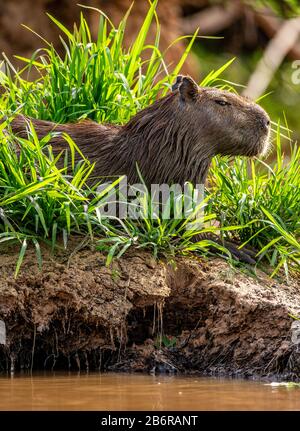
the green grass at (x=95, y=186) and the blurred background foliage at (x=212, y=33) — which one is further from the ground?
the blurred background foliage at (x=212, y=33)

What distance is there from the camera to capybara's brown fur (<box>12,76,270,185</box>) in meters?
5.69

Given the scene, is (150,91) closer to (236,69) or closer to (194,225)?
(194,225)

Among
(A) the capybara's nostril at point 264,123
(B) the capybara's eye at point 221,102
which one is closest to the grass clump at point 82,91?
(B) the capybara's eye at point 221,102

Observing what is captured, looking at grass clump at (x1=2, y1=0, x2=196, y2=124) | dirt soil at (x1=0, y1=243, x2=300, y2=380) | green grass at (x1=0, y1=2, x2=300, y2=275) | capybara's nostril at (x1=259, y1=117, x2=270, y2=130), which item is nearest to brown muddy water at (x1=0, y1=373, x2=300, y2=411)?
dirt soil at (x1=0, y1=243, x2=300, y2=380)

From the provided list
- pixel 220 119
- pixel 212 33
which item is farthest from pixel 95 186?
pixel 212 33

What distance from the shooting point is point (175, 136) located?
5.72m

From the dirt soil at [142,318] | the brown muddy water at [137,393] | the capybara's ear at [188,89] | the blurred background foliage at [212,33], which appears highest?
the blurred background foliage at [212,33]

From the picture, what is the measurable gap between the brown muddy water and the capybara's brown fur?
4.18 ft

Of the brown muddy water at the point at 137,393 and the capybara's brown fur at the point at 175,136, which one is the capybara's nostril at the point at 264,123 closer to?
the capybara's brown fur at the point at 175,136

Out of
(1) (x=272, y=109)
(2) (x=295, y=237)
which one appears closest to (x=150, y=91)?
(2) (x=295, y=237)

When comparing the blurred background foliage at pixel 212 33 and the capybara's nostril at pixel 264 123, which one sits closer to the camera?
the capybara's nostril at pixel 264 123

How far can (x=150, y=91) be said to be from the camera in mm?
6379

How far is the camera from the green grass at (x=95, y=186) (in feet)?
16.9

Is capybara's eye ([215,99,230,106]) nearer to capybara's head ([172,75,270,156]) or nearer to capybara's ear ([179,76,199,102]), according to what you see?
capybara's head ([172,75,270,156])
